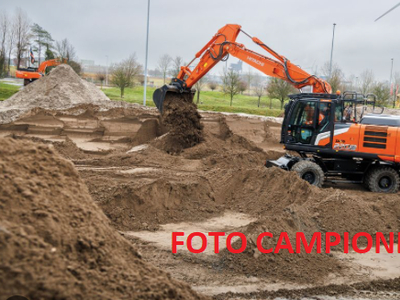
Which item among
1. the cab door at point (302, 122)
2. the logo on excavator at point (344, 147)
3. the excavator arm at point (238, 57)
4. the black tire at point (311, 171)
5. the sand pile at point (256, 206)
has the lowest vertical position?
the sand pile at point (256, 206)

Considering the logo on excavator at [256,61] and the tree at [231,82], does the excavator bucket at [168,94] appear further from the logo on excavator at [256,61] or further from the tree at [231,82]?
the tree at [231,82]

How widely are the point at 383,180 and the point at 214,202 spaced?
469 cm

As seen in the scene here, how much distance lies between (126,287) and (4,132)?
44.8ft

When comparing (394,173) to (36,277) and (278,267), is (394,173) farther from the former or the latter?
(36,277)

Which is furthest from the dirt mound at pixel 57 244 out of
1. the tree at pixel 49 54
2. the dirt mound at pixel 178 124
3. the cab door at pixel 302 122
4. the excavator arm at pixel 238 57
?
the tree at pixel 49 54

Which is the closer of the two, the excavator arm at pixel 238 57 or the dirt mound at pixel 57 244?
the dirt mound at pixel 57 244

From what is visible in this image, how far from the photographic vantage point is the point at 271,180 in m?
10.8

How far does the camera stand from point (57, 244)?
4305mm

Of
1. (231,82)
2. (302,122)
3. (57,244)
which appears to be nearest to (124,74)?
(231,82)

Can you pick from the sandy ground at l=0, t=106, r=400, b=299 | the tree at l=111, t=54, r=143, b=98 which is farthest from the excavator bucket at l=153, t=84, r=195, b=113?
the tree at l=111, t=54, r=143, b=98

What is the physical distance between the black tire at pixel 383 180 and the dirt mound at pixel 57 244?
830cm

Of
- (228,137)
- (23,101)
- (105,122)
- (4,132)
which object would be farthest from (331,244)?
(23,101)

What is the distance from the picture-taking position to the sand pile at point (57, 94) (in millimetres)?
20672

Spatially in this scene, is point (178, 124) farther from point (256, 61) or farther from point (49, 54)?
point (49, 54)
